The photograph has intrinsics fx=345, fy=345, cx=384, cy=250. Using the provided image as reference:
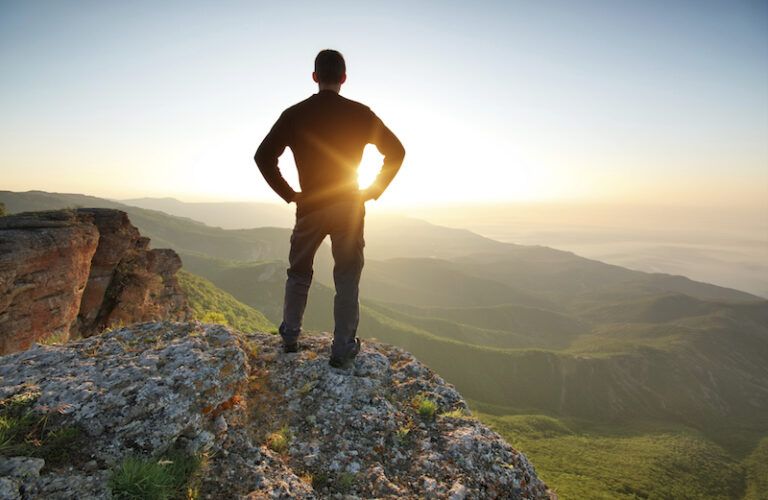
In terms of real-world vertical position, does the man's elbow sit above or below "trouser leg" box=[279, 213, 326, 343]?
above

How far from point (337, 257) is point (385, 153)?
204cm

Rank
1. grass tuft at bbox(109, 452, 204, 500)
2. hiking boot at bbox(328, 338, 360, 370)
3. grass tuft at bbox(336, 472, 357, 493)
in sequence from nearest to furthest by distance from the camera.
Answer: grass tuft at bbox(109, 452, 204, 500), grass tuft at bbox(336, 472, 357, 493), hiking boot at bbox(328, 338, 360, 370)

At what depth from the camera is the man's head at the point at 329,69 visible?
581 cm

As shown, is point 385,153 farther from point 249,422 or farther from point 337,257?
point 249,422

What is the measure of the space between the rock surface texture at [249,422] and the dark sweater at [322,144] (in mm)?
3024

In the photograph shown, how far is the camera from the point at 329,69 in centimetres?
584

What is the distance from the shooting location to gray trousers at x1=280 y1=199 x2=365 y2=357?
594cm

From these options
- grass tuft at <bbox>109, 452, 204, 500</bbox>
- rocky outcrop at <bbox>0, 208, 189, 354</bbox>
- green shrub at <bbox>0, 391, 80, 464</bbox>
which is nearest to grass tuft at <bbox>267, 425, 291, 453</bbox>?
grass tuft at <bbox>109, 452, 204, 500</bbox>

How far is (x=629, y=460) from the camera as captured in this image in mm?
83938

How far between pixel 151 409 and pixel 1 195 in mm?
178222

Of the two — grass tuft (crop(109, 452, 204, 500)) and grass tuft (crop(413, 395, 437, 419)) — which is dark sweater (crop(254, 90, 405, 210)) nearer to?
grass tuft (crop(413, 395, 437, 419))

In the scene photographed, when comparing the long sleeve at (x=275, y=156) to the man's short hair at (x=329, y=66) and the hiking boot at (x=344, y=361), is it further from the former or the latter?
the hiking boot at (x=344, y=361)

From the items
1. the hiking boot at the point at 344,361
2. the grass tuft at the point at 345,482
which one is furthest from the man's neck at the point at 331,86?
the grass tuft at the point at 345,482

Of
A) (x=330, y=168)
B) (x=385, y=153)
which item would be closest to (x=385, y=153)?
(x=385, y=153)
